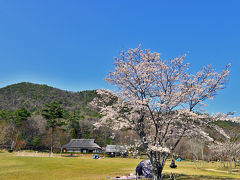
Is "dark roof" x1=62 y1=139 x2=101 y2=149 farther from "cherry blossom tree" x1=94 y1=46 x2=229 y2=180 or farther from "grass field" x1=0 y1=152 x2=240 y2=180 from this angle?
"cherry blossom tree" x1=94 y1=46 x2=229 y2=180

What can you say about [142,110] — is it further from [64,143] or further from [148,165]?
[64,143]

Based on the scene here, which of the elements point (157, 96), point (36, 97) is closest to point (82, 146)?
point (157, 96)

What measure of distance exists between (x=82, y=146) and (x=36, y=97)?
87.5 metres

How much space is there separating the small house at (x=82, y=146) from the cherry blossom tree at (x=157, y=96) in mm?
55185

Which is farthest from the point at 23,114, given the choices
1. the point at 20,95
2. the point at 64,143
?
the point at 20,95

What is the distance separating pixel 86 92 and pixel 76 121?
3160 inches

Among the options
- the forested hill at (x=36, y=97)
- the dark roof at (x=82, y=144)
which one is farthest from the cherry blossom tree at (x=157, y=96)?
the forested hill at (x=36, y=97)

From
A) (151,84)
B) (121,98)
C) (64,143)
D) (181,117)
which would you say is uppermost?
(151,84)

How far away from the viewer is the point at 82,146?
65625 millimetres

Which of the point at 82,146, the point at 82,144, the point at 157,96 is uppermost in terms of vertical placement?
the point at 157,96

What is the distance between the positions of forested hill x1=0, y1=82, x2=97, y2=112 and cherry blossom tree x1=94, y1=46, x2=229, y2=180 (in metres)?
114

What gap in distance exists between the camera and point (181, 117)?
12.5 meters

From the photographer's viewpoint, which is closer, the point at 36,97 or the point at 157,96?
the point at 157,96

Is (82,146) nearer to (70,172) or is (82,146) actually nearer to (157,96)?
(70,172)
